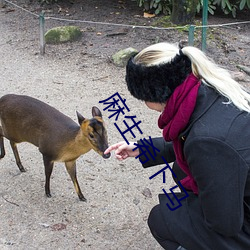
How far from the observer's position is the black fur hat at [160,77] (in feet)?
6.60

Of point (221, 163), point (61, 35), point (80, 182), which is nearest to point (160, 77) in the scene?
point (221, 163)

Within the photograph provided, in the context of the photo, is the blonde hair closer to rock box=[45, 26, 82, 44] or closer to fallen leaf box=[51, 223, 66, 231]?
fallen leaf box=[51, 223, 66, 231]

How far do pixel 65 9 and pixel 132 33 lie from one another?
6.24 ft

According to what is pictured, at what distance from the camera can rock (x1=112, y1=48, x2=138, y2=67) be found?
5.82 meters

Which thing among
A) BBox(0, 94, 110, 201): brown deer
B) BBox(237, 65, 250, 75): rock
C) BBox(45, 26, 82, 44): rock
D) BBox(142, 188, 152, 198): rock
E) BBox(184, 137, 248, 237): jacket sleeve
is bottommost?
BBox(45, 26, 82, 44): rock

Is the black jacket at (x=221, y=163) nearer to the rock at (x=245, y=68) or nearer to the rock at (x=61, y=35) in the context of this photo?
the rock at (x=245, y=68)

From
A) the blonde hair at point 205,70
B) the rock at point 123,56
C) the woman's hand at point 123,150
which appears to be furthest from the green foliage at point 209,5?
the blonde hair at point 205,70

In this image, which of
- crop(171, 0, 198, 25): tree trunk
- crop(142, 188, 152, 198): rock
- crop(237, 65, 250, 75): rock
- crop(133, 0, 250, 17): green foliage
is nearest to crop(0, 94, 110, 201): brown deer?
crop(142, 188, 152, 198): rock

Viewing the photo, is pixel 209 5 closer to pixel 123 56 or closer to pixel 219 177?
pixel 123 56

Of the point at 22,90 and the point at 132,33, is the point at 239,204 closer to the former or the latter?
the point at 22,90

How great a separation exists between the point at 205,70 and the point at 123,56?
153 inches

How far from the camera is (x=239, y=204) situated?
200cm

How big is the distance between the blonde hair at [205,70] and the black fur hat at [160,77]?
2cm

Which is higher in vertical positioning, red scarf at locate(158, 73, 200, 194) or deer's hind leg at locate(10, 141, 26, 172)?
red scarf at locate(158, 73, 200, 194)
